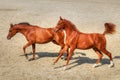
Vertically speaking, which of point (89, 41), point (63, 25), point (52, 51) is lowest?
point (52, 51)

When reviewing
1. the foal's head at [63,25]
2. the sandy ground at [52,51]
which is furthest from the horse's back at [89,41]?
the sandy ground at [52,51]

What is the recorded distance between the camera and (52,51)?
16250mm

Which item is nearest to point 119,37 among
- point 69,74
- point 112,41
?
point 112,41

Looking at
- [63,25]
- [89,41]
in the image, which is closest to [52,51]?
[63,25]

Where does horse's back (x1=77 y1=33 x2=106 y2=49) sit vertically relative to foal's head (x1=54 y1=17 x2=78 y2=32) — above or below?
below

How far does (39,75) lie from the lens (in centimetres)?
1228

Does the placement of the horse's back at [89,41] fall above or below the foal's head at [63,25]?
below

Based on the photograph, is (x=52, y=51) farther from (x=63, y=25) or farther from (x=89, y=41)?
(x=89, y=41)

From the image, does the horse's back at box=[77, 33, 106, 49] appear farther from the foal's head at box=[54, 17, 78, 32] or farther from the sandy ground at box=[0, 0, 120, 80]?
the sandy ground at box=[0, 0, 120, 80]

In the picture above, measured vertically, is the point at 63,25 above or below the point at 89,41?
above

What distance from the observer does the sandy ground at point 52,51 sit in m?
12.4

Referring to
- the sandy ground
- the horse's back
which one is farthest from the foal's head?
the sandy ground

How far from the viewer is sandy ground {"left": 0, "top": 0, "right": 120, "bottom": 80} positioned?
1241cm

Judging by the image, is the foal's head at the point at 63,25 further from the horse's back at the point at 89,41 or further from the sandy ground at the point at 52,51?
the sandy ground at the point at 52,51
